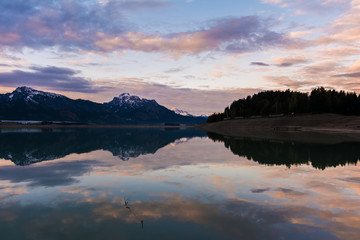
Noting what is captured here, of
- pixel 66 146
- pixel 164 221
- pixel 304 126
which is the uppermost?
pixel 304 126

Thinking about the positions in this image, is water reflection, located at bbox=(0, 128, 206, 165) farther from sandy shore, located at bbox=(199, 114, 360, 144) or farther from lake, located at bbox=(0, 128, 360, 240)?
sandy shore, located at bbox=(199, 114, 360, 144)

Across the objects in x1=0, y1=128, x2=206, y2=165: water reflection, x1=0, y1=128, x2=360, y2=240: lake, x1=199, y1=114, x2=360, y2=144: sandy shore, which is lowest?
x1=0, y1=128, x2=206, y2=165: water reflection

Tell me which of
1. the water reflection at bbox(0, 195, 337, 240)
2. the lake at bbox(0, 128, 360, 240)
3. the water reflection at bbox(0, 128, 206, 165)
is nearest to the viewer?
the water reflection at bbox(0, 195, 337, 240)

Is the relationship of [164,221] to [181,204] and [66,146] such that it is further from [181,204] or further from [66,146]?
[66,146]

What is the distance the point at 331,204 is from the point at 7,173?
23.7m

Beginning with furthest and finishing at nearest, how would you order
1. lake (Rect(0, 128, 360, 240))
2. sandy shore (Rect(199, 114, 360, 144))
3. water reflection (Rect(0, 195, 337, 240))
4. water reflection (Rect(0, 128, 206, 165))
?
sandy shore (Rect(199, 114, 360, 144))
water reflection (Rect(0, 128, 206, 165))
lake (Rect(0, 128, 360, 240))
water reflection (Rect(0, 195, 337, 240))

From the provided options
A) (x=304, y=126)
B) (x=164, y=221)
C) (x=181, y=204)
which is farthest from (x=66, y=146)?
(x=304, y=126)

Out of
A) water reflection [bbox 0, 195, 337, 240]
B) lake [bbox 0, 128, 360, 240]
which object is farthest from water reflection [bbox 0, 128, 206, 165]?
water reflection [bbox 0, 195, 337, 240]

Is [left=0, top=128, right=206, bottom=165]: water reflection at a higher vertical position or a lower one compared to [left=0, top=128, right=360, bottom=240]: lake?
lower

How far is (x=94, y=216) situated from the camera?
1155 cm

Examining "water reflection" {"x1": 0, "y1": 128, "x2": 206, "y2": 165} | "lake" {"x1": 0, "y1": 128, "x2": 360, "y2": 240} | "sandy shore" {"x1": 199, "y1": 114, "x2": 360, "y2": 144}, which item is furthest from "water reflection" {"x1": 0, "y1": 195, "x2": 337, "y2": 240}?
"sandy shore" {"x1": 199, "y1": 114, "x2": 360, "y2": 144}

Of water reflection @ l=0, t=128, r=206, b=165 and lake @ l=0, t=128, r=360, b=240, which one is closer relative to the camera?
lake @ l=0, t=128, r=360, b=240

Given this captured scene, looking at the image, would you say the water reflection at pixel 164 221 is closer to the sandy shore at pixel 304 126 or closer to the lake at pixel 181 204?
the lake at pixel 181 204

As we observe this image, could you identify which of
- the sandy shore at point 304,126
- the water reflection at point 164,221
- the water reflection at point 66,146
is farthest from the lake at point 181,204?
the sandy shore at point 304,126
